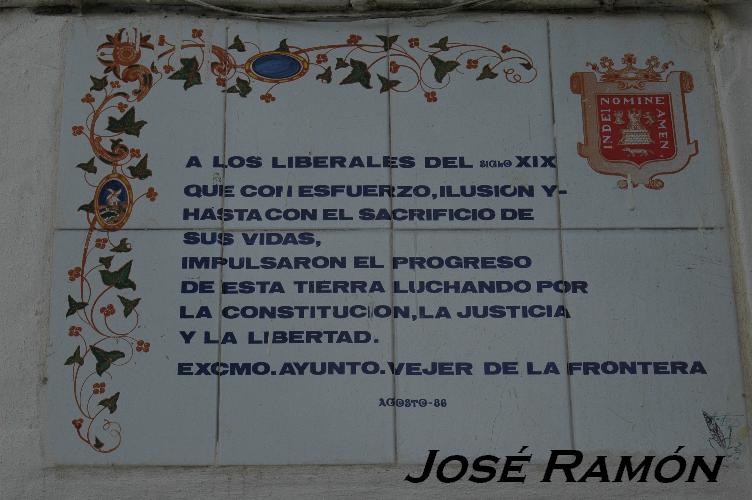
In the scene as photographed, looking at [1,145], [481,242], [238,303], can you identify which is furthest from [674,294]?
[1,145]

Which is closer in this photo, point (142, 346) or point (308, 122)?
point (142, 346)

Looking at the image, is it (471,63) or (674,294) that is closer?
(674,294)

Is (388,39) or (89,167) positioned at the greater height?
(388,39)

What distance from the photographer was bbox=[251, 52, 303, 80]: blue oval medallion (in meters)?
3.66

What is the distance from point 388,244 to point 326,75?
2.49ft

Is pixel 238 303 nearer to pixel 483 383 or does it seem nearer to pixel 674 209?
pixel 483 383

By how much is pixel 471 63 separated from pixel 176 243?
1382mm

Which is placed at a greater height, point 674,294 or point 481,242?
point 481,242

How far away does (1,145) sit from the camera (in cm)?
359

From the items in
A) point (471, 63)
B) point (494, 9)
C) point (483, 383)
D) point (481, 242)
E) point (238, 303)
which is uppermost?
point (494, 9)

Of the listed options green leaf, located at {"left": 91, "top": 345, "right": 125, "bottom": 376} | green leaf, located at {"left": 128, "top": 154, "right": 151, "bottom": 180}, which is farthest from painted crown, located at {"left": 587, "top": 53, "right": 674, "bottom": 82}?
green leaf, located at {"left": 91, "top": 345, "right": 125, "bottom": 376}

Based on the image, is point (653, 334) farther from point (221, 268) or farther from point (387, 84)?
point (221, 268)

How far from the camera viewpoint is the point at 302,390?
10.9 ft

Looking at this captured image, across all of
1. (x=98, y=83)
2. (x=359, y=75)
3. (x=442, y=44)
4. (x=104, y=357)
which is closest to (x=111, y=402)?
(x=104, y=357)
